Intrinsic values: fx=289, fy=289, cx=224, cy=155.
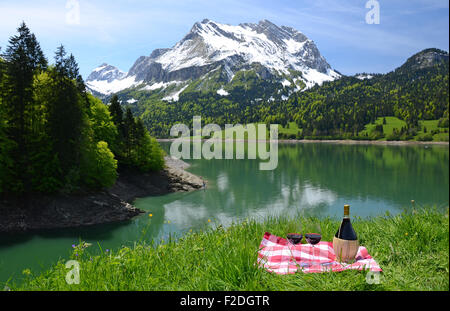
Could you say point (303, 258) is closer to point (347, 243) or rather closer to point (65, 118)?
point (347, 243)

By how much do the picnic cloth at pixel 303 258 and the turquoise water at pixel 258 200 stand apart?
5.26 feet

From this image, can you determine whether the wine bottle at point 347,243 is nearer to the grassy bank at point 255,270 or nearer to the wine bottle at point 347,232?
the wine bottle at point 347,232

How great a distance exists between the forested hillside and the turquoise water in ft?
16.6

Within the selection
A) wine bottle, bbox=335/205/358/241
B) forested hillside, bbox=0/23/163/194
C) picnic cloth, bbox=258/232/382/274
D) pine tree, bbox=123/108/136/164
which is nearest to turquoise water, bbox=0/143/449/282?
wine bottle, bbox=335/205/358/241

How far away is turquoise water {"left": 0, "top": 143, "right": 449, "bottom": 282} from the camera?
1633 cm

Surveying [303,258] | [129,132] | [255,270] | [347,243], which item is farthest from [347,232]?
[129,132]

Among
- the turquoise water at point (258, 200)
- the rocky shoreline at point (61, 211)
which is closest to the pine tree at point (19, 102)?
the rocky shoreline at point (61, 211)

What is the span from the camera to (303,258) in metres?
4.03

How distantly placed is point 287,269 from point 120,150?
36954mm

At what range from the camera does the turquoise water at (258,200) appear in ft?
53.6

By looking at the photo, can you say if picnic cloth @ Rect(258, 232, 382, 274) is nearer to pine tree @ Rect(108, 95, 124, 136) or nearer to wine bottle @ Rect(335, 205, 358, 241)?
wine bottle @ Rect(335, 205, 358, 241)

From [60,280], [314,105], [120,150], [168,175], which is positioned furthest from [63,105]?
[314,105]
